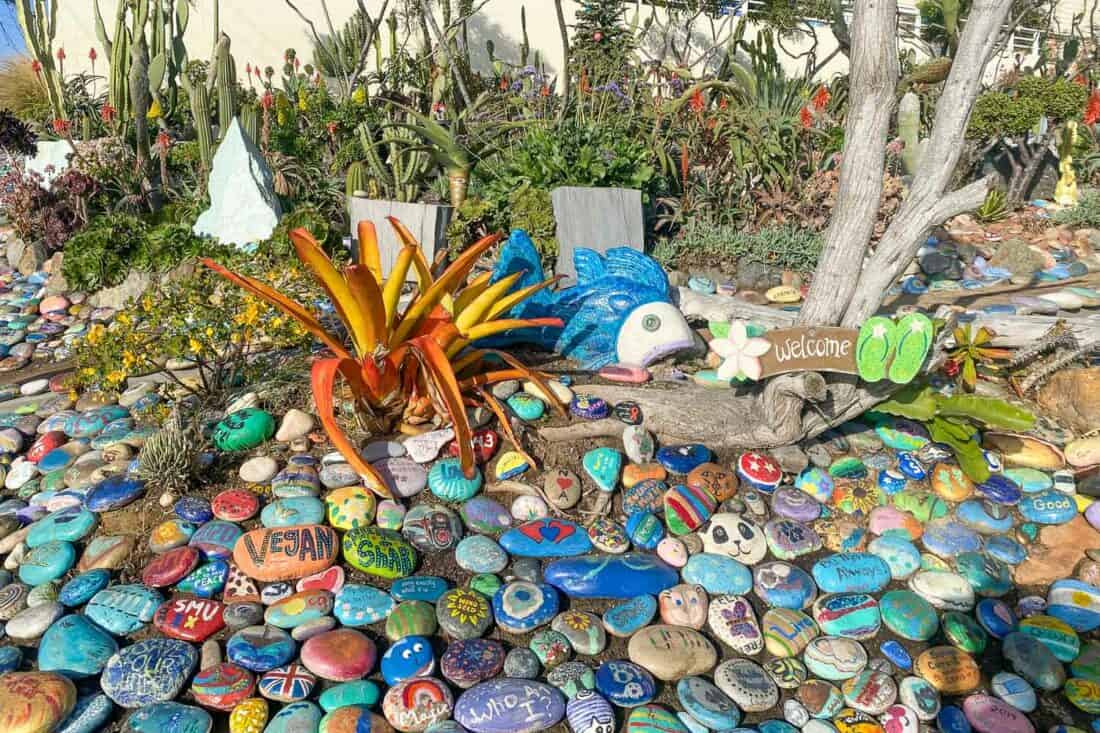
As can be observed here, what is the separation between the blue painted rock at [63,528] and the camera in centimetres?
280

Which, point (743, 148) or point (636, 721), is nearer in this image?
point (636, 721)

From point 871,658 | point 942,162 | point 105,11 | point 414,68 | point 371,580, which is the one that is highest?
point 105,11

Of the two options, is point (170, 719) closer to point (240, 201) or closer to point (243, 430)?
point (243, 430)

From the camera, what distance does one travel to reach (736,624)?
2637 millimetres

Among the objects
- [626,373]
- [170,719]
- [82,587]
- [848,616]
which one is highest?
[626,373]

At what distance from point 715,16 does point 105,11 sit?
37.1 ft

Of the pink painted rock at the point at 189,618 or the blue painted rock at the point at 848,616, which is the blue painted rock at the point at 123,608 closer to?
the pink painted rock at the point at 189,618

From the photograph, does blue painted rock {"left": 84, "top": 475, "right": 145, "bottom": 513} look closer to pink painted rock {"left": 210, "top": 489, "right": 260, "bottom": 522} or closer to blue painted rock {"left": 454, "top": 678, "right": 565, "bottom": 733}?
pink painted rock {"left": 210, "top": 489, "right": 260, "bottom": 522}

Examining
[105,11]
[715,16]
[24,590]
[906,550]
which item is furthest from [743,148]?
[105,11]

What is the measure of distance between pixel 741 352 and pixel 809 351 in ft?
0.91

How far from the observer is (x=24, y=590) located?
262 cm

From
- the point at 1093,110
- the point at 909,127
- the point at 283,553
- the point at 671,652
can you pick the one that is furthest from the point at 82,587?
the point at 1093,110

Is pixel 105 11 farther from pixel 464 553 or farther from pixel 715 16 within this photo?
pixel 464 553

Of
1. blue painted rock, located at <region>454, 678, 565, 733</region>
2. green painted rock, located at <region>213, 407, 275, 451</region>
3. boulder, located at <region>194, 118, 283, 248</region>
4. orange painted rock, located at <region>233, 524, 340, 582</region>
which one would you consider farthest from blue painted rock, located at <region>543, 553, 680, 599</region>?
boulder, located at <region>194, 118, 283, 248</region>
